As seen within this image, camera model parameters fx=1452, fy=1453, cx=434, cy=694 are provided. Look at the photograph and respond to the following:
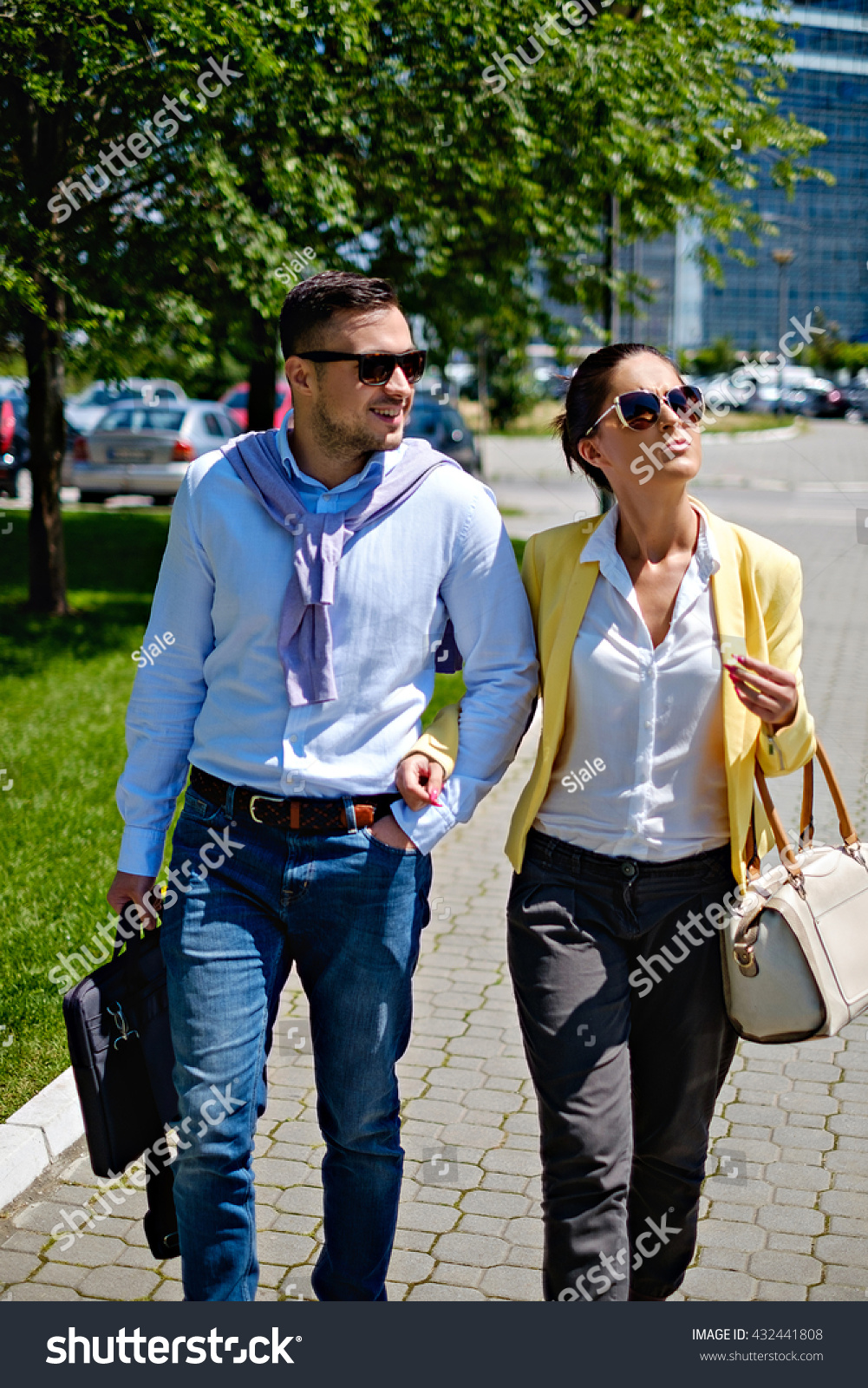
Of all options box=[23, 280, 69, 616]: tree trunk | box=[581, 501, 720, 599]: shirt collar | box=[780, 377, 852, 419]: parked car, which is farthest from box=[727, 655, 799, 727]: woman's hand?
box=[780, 377, 852, 419]: parked car

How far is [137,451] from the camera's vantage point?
859 inches

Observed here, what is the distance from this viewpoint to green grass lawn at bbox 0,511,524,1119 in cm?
471

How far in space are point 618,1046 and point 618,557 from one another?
94 centimetres

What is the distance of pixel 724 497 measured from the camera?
89.8 ft

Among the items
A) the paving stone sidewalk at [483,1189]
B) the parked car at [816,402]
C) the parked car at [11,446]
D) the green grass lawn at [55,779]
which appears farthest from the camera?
the parked car at [816,402]

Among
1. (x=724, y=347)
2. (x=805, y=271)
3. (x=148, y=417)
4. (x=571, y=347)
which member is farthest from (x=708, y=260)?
(x=805, y=271)

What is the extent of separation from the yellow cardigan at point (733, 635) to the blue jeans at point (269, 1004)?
0.93 ft

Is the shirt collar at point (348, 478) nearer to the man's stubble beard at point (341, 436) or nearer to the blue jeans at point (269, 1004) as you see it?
the man's stubble beard at point (341, 436)

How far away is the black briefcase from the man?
0.16m

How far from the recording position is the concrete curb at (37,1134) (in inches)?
149

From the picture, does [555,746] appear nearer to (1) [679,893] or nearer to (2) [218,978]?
(1) [679,893]

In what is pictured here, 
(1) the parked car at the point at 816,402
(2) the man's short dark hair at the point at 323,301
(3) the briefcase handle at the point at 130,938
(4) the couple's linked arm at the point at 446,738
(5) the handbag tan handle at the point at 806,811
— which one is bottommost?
(1) the parked car at the point at 816,402

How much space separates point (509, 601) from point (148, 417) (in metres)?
20.3

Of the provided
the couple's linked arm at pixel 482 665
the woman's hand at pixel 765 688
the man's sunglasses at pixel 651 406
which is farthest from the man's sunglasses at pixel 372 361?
the woman's hand at pixel 765 688
